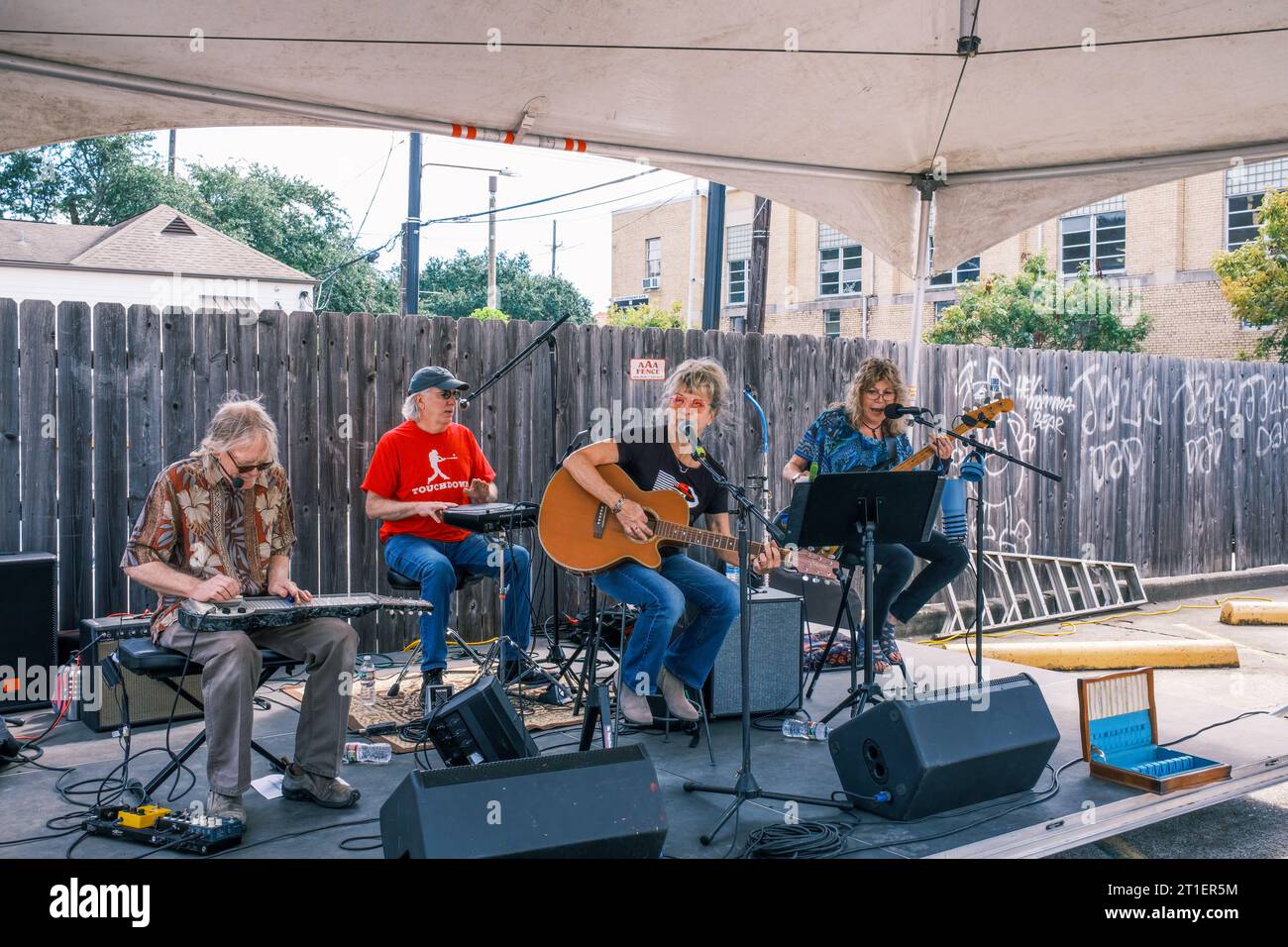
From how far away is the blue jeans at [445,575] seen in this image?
16.7 feet

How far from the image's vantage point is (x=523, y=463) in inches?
277

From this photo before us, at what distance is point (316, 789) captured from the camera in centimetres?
377

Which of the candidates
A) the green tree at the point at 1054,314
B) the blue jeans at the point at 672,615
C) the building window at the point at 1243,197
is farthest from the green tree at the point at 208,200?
the blue jeans at the point at 672,615

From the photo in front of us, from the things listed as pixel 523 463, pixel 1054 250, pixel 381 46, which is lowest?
pixel 523 463

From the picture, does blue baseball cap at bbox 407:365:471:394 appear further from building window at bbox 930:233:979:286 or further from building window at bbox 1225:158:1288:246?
building window at bbox 930:233:979:286

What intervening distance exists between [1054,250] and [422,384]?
2346cm

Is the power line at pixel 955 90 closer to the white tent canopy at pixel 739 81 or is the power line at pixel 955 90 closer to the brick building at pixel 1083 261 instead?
the white tent canopy at pixel 739 81

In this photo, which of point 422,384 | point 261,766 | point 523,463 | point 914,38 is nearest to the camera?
point 261,766

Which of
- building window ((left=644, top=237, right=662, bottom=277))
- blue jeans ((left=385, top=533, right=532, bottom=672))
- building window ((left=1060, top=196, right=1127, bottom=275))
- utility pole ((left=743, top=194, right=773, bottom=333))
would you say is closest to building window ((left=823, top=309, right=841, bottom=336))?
building window ((left=1060, top=196, right=1127, bottom=275))

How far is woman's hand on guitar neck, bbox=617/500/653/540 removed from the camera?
4.75m

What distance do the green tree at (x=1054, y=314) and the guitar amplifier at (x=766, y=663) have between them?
1993cm

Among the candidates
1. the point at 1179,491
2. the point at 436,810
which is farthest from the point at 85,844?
the point at 1179,491
